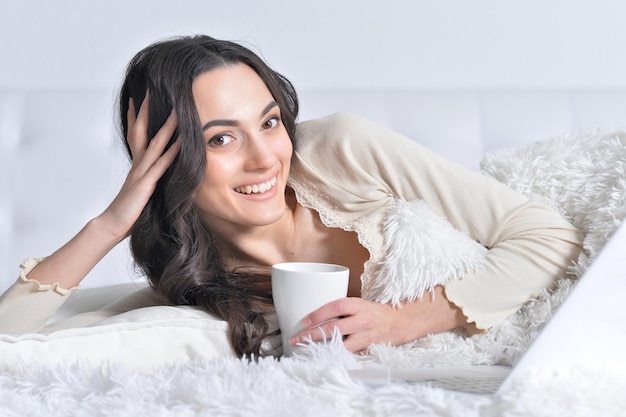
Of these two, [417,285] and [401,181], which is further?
[401,181]

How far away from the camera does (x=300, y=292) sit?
1264 millimetres

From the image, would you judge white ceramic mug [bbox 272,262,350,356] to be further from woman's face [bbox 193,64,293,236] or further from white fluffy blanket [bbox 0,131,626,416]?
woman's face [bbox 193,64,293,236]

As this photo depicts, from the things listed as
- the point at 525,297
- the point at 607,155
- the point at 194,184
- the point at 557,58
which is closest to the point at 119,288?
the point at 194,184

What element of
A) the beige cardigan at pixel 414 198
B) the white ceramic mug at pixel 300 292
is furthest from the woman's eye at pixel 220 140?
the white ceramic mug at pixel 300 292

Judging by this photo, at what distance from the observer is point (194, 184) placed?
1.44m

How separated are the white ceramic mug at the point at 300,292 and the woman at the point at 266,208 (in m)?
0.04

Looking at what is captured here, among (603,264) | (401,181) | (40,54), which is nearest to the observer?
(603,264)

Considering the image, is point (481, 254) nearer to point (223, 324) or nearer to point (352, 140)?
point (352, 140)

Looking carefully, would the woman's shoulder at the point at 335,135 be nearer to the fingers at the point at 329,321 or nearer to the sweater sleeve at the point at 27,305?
the fingers at the point at 329,321

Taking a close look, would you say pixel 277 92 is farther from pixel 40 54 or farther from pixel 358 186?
pixel 40 54

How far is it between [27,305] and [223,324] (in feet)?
1.17

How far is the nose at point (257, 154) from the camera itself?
143 centimetres

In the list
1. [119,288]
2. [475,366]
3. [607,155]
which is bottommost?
[119,288]

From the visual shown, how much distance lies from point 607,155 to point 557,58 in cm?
118
